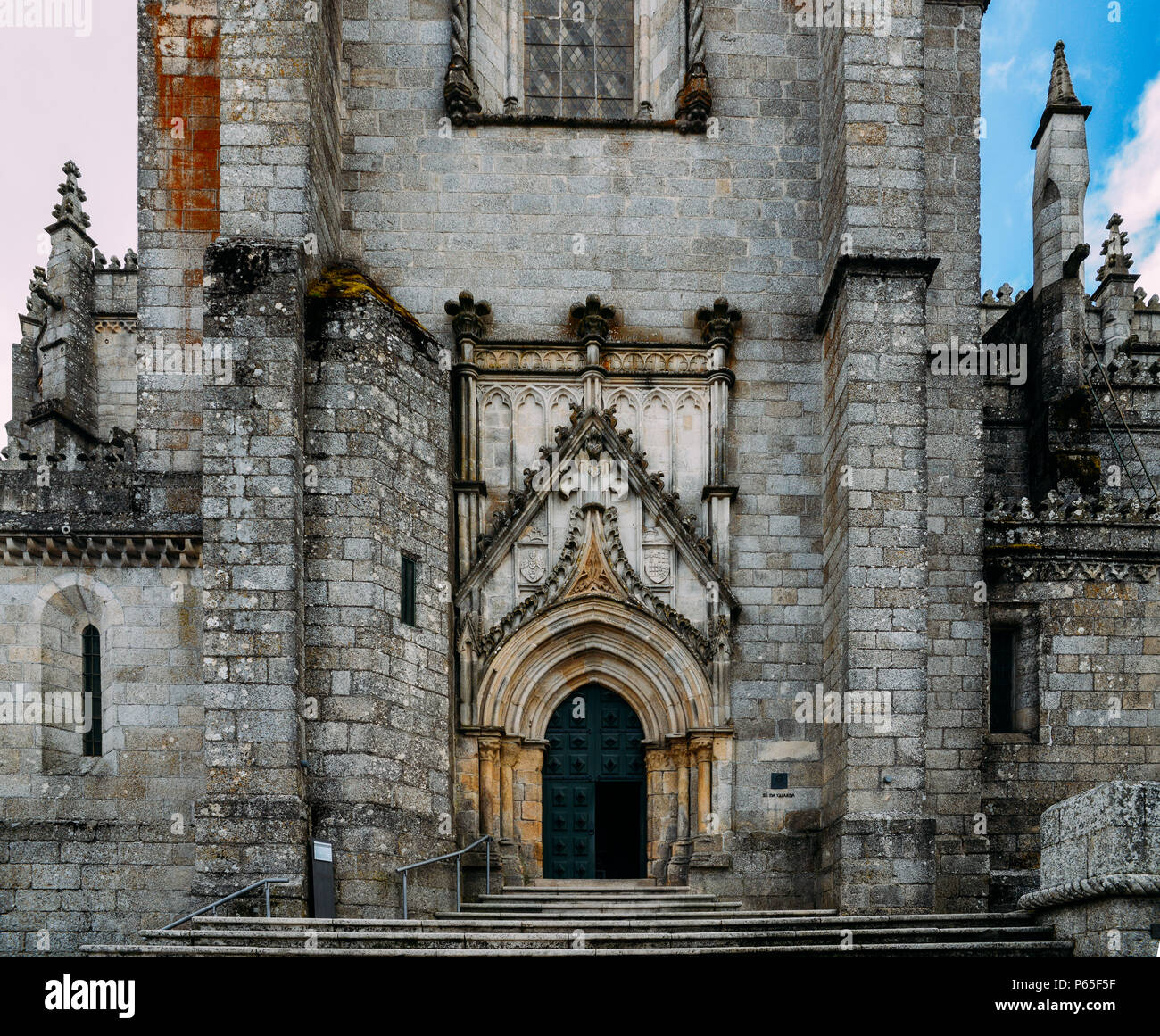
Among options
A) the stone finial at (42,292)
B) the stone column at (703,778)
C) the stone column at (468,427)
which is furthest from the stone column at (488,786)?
the stone finial at (42,292)

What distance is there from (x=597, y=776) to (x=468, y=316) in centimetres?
522

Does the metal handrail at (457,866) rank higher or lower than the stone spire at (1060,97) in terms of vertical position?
lower

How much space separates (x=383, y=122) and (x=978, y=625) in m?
8.68

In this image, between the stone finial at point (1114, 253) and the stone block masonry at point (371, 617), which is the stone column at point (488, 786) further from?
the stone finial at point (1114, 253)

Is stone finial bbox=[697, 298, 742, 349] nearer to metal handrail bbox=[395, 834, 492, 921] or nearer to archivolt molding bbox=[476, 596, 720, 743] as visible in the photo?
archivolt molding bbox=[476, 596, 720, 743]

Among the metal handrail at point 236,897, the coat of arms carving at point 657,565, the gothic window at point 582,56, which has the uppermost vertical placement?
the gothic window at point 582,56

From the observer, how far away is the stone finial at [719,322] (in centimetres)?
1355

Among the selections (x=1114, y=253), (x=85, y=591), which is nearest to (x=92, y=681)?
(x=85, y=591)

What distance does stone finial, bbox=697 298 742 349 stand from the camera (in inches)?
533

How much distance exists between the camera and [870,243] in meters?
12.4

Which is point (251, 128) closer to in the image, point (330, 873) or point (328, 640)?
point (328, 640)

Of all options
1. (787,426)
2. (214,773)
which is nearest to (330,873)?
(214,773)

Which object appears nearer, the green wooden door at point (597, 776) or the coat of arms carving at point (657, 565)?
the green wooden door at point (597, 776)

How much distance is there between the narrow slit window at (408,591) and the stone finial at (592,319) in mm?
3286
